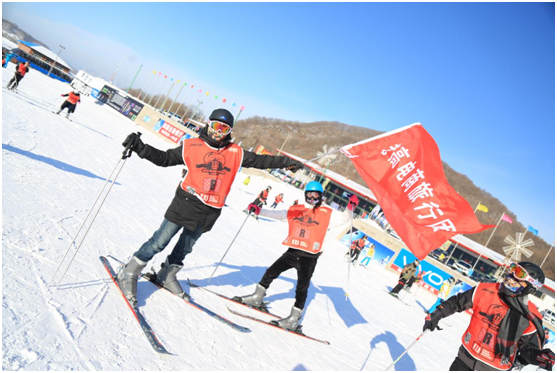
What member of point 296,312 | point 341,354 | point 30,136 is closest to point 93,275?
point 296,312

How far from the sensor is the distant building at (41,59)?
5134cm

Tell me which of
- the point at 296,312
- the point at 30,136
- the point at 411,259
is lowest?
the point at 30,136

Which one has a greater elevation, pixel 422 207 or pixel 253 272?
pixel 422 207

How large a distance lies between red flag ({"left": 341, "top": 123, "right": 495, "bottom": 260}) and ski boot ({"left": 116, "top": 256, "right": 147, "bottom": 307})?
3.30 m

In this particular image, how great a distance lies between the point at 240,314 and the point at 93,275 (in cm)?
179

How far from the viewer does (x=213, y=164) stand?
3842mm

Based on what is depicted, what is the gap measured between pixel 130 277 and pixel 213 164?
1445 millimetres

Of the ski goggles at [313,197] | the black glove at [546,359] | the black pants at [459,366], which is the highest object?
the ski goggles at [313,197]

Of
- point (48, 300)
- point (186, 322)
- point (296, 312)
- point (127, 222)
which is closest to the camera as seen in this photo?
point (48, 300)

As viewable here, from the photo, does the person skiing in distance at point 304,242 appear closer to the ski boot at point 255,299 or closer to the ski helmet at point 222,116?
the ski boot at point 255,299

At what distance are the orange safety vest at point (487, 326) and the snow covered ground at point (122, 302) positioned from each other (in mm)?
1602

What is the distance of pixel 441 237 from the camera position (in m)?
4.38

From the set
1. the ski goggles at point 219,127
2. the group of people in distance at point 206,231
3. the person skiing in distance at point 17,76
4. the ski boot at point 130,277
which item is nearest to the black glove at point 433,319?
the group of people in distance at point 206,231

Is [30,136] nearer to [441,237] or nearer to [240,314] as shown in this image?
[240,314]
